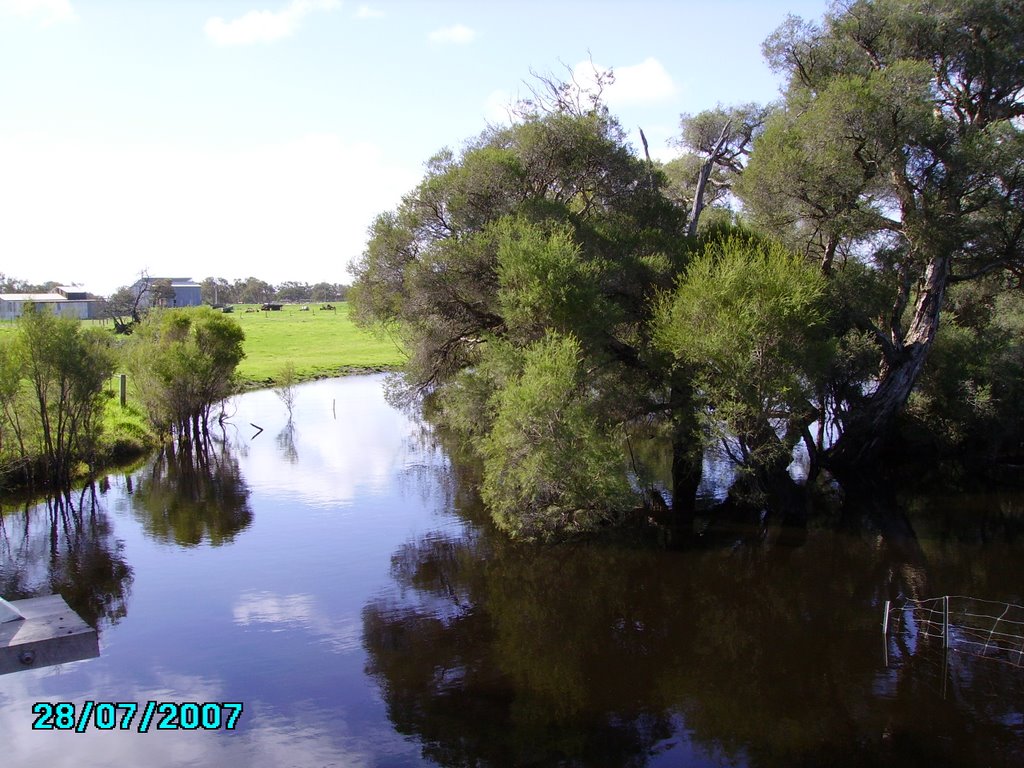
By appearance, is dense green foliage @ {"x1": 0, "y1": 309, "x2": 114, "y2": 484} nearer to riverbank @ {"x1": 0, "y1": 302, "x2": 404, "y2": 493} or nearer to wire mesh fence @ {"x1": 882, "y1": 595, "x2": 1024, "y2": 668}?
riverbank @ {"x1": 0, "y1": 302, "x2": 404, "y2": 493}

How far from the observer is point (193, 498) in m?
33.2

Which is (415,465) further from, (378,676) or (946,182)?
(946,182)

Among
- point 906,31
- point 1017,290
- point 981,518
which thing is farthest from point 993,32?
point 981,518

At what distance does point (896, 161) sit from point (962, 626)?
1815 cm

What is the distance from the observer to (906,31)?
103ft

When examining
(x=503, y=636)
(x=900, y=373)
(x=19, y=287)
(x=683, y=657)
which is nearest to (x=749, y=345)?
(x=900, y=373)

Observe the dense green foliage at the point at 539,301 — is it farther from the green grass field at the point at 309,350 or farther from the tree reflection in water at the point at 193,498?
the green grass field at the point at 309,350

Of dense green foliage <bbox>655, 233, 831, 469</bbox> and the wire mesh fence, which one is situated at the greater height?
dense green foliage <bbox>655, 233, 831, 469</bbox>

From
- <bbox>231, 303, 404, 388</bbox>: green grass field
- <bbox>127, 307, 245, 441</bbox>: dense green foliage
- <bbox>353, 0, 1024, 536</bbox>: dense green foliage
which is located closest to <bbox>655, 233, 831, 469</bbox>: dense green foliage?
<bbox>353, 0, 1024, 536</bbox>: dense green foliage

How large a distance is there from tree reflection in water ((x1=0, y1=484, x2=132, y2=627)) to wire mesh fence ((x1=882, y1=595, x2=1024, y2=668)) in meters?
19.4

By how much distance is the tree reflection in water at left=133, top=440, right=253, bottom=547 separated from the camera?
93.3 ft

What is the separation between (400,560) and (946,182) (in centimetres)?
2422

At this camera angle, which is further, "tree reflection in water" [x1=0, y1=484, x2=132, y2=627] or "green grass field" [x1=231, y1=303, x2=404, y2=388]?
"green grass field" [x1=231, y1=303, x2=404, y2=388]

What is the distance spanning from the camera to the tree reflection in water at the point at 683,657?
47.3 ft
